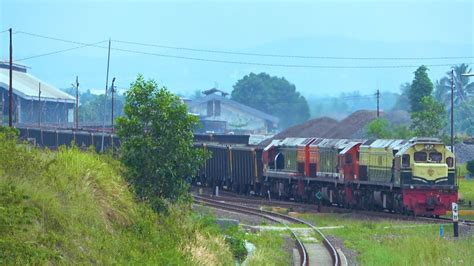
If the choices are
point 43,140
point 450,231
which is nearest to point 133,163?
point 450,231

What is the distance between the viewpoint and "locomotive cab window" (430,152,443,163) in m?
41.2

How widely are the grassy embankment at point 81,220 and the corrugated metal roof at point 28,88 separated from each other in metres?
96.1

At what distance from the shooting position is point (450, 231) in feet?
112

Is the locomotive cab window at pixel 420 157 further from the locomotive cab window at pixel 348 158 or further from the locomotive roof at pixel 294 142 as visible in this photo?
the locomotive roof at pixel 294 142

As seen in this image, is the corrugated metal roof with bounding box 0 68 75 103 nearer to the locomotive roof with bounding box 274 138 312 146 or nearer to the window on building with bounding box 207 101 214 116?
the window on building with bounding box 207 101 214 116

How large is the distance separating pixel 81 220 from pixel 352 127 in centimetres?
8164

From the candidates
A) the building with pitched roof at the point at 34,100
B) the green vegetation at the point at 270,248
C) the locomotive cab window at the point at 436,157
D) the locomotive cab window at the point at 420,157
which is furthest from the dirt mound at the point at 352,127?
the green vegetation at the point at 270,248

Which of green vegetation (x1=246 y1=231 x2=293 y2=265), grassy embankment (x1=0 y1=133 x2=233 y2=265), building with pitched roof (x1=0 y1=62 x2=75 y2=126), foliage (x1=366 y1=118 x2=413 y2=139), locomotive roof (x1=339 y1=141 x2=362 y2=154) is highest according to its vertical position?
building with pitched roof (x1=0 y1=62 x2=75 y2=126)

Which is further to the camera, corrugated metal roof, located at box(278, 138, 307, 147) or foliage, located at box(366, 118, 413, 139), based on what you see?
foliage, located at box(366, 118, 413, 139)

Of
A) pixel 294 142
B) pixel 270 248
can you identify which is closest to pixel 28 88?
pixel 294 142

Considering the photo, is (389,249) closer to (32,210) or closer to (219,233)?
(219,233)

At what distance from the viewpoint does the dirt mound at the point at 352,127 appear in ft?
308

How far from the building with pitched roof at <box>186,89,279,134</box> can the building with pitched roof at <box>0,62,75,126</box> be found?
2665cm

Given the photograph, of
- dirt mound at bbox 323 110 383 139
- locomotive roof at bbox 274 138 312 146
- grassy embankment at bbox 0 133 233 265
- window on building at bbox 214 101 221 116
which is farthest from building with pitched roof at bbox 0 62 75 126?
grassy embankment at bbox 0 133 233 265
